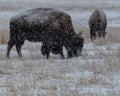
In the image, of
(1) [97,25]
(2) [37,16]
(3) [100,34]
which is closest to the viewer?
(2) [37,16]

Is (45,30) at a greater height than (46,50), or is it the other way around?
(45,30)

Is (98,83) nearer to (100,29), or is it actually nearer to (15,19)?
(15,19)

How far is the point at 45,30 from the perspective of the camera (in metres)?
13.9

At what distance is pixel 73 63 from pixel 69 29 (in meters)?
1.95

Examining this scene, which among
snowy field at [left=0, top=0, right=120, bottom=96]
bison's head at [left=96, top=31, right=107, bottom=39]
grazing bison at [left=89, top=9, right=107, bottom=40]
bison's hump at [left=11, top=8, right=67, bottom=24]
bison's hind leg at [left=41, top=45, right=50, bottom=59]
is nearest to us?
snowy field at [left=0, top=0, right=120, bottom=96]

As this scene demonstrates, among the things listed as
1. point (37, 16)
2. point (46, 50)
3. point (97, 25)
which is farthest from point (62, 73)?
point (97, 25)

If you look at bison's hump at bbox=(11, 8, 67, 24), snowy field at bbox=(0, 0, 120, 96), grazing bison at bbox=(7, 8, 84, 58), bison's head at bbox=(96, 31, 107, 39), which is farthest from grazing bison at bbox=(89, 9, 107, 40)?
bison's hump at bbox=(11, 8, 67, 24)

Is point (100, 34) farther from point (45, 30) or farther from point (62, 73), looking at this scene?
point (62, 73)

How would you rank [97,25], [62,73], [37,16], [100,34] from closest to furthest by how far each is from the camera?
[62,73] → [37,16] → [100,34] → [97,25]

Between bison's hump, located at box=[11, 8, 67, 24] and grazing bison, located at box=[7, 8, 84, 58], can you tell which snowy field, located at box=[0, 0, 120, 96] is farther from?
bison's hump, located at box=[11, 8, 67, 24]

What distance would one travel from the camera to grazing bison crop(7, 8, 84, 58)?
545 inches

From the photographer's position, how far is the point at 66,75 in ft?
35.6

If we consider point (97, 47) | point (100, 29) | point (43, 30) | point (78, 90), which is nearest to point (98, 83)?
point (78, 90)

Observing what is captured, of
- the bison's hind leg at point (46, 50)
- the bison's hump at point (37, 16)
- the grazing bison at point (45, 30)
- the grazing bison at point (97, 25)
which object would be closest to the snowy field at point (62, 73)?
the bison's hind leg at point (46, 50)
